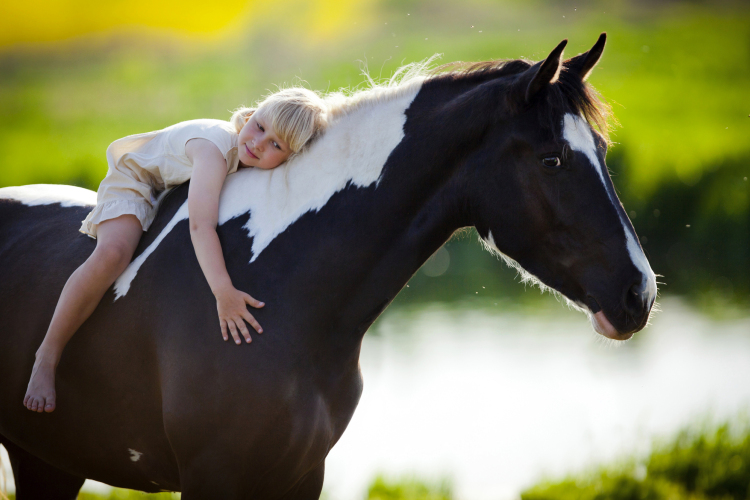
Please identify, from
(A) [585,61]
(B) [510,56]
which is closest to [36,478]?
(A) [585,61]

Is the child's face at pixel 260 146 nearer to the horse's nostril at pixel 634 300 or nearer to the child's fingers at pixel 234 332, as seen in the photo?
the child's fingers at pixel 234 332

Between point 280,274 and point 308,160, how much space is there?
0.42 m

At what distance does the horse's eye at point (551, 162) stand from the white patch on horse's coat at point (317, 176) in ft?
1.56

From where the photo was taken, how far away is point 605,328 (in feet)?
5.77

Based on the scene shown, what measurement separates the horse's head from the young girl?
60 cm

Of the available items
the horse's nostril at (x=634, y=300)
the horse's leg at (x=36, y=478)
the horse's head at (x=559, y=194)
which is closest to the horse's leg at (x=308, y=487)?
the horse's head at (x=559, y=194)

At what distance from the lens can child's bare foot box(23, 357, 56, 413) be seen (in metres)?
1.99

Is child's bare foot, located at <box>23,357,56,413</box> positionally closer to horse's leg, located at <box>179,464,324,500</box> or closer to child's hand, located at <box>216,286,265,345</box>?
horse's leg, located at <box>179,464,324,500</box>

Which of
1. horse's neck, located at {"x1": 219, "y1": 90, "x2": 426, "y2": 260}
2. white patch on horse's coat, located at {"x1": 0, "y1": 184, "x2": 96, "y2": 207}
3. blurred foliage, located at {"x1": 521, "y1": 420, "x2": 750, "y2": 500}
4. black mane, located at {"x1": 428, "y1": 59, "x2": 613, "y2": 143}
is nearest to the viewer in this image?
black mane, located at {"x1": 428, "y1": 59, "x2": 613, "y2": 143}

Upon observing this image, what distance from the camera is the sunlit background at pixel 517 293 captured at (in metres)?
4.94

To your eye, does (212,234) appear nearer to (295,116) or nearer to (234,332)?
(234,332)

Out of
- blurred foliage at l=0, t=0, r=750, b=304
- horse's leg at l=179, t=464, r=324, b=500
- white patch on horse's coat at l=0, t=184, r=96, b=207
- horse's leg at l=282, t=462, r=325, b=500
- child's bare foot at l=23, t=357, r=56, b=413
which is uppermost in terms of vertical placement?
white patch on horse's coat at l=0, t=184, r=96, b=207

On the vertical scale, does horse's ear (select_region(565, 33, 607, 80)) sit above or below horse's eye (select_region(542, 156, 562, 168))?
above

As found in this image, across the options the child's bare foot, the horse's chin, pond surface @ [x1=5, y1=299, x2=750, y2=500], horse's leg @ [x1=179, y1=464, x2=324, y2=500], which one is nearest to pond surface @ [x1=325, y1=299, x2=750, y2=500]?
pond surface @ [x1=5, y1=299, x2=750, y2=500]
